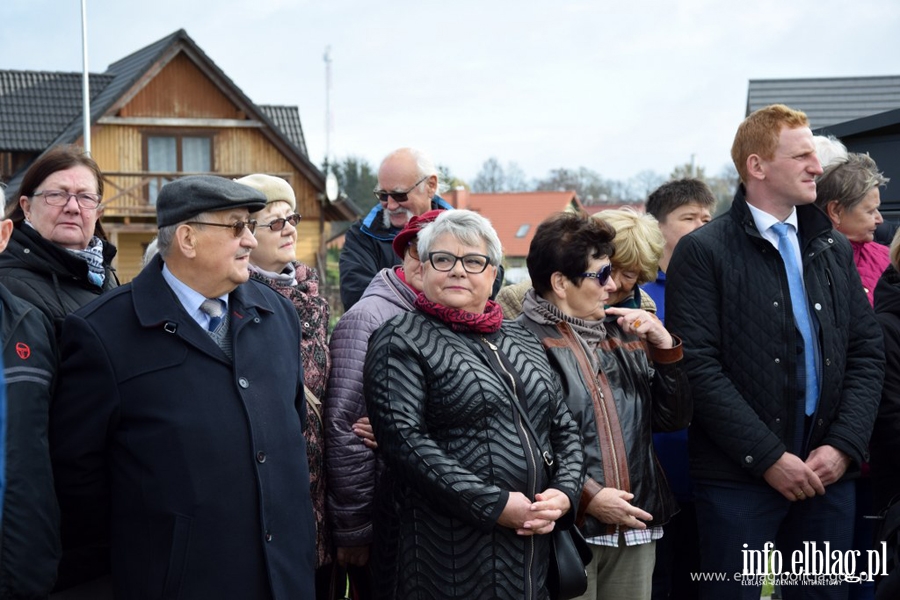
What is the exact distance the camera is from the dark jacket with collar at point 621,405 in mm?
3789

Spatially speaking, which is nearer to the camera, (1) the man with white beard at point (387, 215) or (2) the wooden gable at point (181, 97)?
(1) the man with white beard at point (387, 215)

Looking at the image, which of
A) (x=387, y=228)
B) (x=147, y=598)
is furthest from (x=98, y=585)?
(x=387, y=228)

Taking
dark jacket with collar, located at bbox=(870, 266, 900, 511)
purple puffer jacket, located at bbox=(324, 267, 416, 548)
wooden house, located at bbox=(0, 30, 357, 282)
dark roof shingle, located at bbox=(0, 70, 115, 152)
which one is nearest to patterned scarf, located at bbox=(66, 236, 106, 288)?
purple puffer jacket, located at bbox=(324, 267, 416, 548)

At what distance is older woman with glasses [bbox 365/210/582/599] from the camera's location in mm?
3244

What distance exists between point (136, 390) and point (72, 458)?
28cm

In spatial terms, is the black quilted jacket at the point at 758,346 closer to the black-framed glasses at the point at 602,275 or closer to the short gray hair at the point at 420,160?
the black-framed glasses at the point at 602,275

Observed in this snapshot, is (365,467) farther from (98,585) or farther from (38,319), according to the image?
(38,319)

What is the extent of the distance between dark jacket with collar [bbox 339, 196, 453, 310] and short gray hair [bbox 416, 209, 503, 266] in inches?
54.6

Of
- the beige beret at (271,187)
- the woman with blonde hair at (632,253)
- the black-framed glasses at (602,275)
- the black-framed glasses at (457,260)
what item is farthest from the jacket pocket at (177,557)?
the woman with blonde hair at (632,253)

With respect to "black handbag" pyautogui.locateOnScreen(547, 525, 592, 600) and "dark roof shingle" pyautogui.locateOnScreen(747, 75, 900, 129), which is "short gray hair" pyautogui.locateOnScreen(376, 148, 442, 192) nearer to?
"black handbag" pyautogui.locateOnScreen(547, 525, 592, 600)

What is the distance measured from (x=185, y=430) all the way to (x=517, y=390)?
1155 millimetres

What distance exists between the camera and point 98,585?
340 centimetres

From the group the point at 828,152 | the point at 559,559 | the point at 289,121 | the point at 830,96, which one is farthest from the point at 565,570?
the point at 289,121

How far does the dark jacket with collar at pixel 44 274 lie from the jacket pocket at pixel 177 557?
87 cm
